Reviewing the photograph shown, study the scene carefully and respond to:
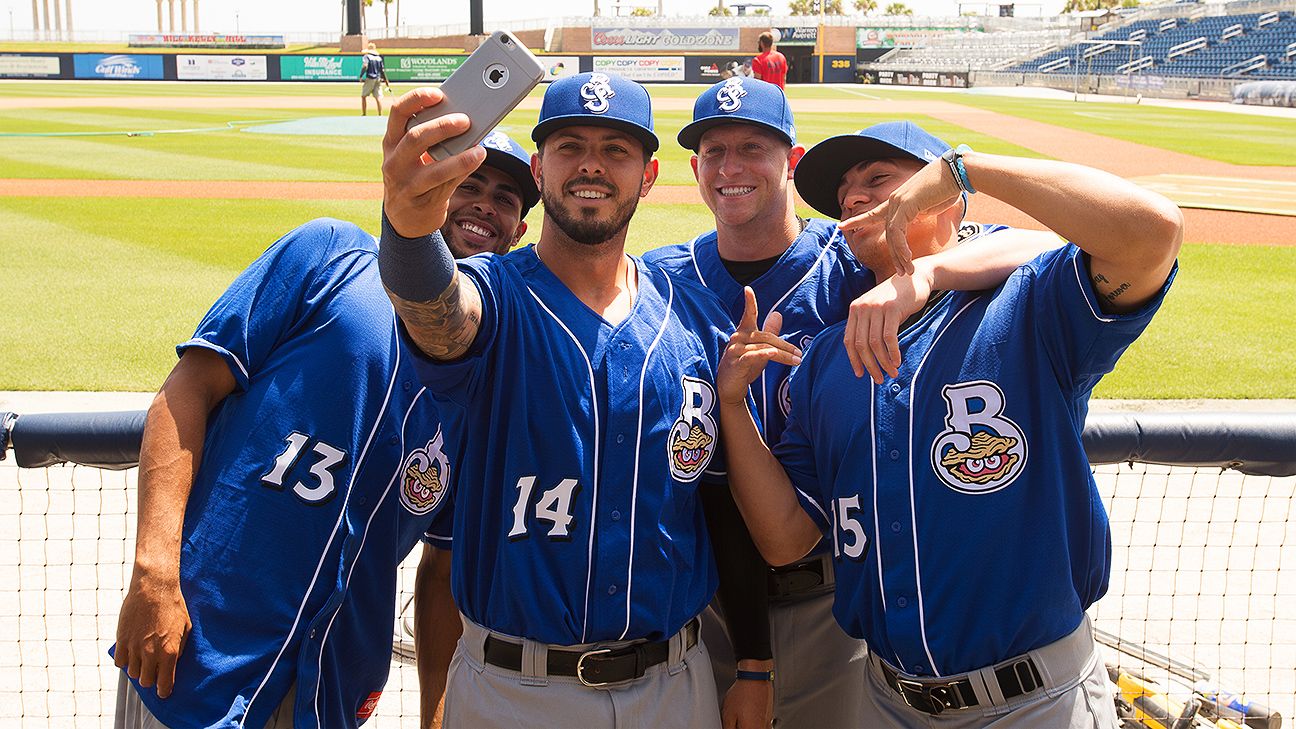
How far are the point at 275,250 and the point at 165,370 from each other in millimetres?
5523

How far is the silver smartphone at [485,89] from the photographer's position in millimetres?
1904

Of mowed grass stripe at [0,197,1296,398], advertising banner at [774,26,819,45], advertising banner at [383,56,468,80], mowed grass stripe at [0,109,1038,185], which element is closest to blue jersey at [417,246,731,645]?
mowed grass stripe at [0,197,1296,398]

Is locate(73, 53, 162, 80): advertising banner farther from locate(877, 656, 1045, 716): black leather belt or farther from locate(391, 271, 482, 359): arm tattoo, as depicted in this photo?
locate(877, 656, 1045, 716): black leather belt

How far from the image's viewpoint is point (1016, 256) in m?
2.48

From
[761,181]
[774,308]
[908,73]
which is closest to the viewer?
[774,308]

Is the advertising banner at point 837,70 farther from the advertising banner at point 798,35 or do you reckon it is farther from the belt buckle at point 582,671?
the belt buckle at point 582,671

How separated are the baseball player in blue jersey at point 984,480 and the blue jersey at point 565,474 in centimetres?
29

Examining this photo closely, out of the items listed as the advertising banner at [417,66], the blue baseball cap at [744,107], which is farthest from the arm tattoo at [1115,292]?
the advertising banner at [417,66]

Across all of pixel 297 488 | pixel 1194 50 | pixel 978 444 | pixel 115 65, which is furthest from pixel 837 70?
pixel 297 488

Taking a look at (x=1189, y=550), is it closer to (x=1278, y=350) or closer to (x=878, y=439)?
(x=878, y=439)

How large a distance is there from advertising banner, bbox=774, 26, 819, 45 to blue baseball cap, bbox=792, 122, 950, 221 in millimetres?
58777

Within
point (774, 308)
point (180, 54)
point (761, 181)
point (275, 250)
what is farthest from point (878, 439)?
point (180, 54)

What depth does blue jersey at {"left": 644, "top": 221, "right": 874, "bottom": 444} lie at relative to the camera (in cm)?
291

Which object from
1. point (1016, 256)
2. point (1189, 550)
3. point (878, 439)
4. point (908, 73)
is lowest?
point (1189, 550)
